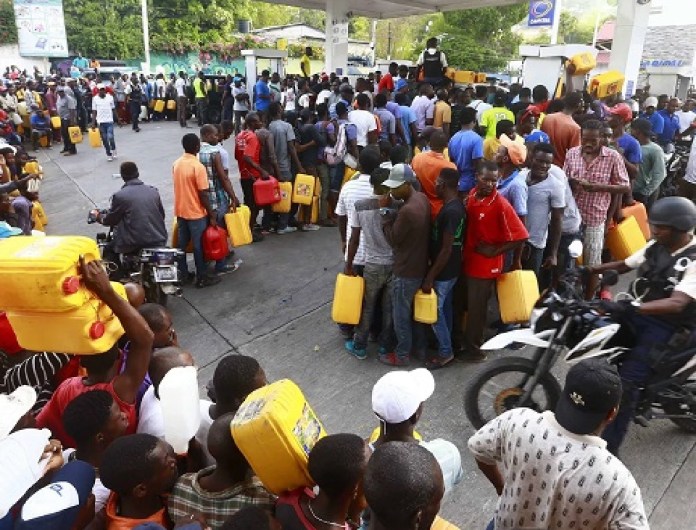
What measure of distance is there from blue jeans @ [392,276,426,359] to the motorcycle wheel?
0.99 m

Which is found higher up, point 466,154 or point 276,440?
point 466,154

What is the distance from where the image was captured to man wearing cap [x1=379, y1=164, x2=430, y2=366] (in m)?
4.21

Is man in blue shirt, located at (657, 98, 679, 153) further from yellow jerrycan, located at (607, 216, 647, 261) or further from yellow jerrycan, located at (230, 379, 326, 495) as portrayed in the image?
yellow jerrycan, located at (230, 379, 326, 495)

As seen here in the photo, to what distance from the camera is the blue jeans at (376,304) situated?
4637 millimetres

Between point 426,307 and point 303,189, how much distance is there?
12.1 feet

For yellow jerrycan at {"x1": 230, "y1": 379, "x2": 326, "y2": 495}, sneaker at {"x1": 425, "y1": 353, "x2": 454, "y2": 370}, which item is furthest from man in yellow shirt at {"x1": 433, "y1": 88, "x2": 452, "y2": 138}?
yellow jerrycan at {"x1": 230, "y1": 379, "x2": 326, "y2": 495}

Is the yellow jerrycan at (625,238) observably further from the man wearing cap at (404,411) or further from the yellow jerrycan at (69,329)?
the yellow jerrycan at (69,329)

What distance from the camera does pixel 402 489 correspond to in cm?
162

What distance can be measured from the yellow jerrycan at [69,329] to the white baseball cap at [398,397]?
1.19 metres

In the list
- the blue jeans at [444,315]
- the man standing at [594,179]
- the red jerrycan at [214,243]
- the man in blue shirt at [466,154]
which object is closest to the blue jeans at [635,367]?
the blue jeans at [444,315]

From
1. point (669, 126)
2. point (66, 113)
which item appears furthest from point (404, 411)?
point (66, 113)

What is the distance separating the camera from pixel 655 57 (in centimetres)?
2948

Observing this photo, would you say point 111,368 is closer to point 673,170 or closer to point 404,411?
point 404,411

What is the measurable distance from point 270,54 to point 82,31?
72.3 ft
